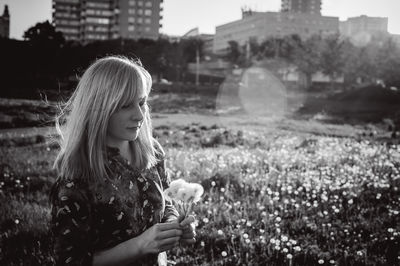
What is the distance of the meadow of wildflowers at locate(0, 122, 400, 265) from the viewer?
4.32 meters

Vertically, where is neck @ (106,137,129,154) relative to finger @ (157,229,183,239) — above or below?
above

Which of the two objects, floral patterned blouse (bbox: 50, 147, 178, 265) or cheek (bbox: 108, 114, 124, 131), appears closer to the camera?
floral patterned blouse (bbox: 50, 147, 178, 265)

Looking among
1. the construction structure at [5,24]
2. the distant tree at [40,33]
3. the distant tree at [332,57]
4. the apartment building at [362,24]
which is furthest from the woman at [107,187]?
the apartment building at [362,24]

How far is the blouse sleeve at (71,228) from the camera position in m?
2.04

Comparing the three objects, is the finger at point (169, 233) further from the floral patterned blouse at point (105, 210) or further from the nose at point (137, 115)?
the nose at point (137, 115)

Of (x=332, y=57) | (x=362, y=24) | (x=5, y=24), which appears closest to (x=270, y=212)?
(x=5, y=24)

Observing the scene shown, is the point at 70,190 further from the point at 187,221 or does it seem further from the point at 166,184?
the point at 166,184

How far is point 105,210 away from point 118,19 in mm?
137348

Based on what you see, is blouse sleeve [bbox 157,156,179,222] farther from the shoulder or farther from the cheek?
the shoulder

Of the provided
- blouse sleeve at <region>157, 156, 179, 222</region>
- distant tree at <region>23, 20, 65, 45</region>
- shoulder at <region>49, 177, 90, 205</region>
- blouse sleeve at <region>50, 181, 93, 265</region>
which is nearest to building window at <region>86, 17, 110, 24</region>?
distant tree at <region>23, 20, 65, 45</region>

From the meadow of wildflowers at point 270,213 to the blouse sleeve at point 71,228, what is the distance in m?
2.29

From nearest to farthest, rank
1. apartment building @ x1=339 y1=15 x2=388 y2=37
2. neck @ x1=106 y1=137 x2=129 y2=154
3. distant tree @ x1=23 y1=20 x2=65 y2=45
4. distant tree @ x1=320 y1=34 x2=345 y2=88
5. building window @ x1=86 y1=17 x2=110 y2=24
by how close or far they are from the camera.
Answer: neck @ x1=106 y1=137 x2=129 y2=154 → distant tree @ x1=23 y1=20 x2=65 y2=45 → distant tree @ x1=320 y1=34 x2=345 y2=88 → building window @ x1=86 y1=17 x2=110 y2=24 → apartment building @ x1=339 y1=15 x2=388 y2=37

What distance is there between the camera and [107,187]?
7.45 ft

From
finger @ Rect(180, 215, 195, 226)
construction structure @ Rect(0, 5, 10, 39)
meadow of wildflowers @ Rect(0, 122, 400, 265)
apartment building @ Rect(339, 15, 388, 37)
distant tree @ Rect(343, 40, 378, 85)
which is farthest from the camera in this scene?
apartment building @ Rect(339, 15, 388, 37)
